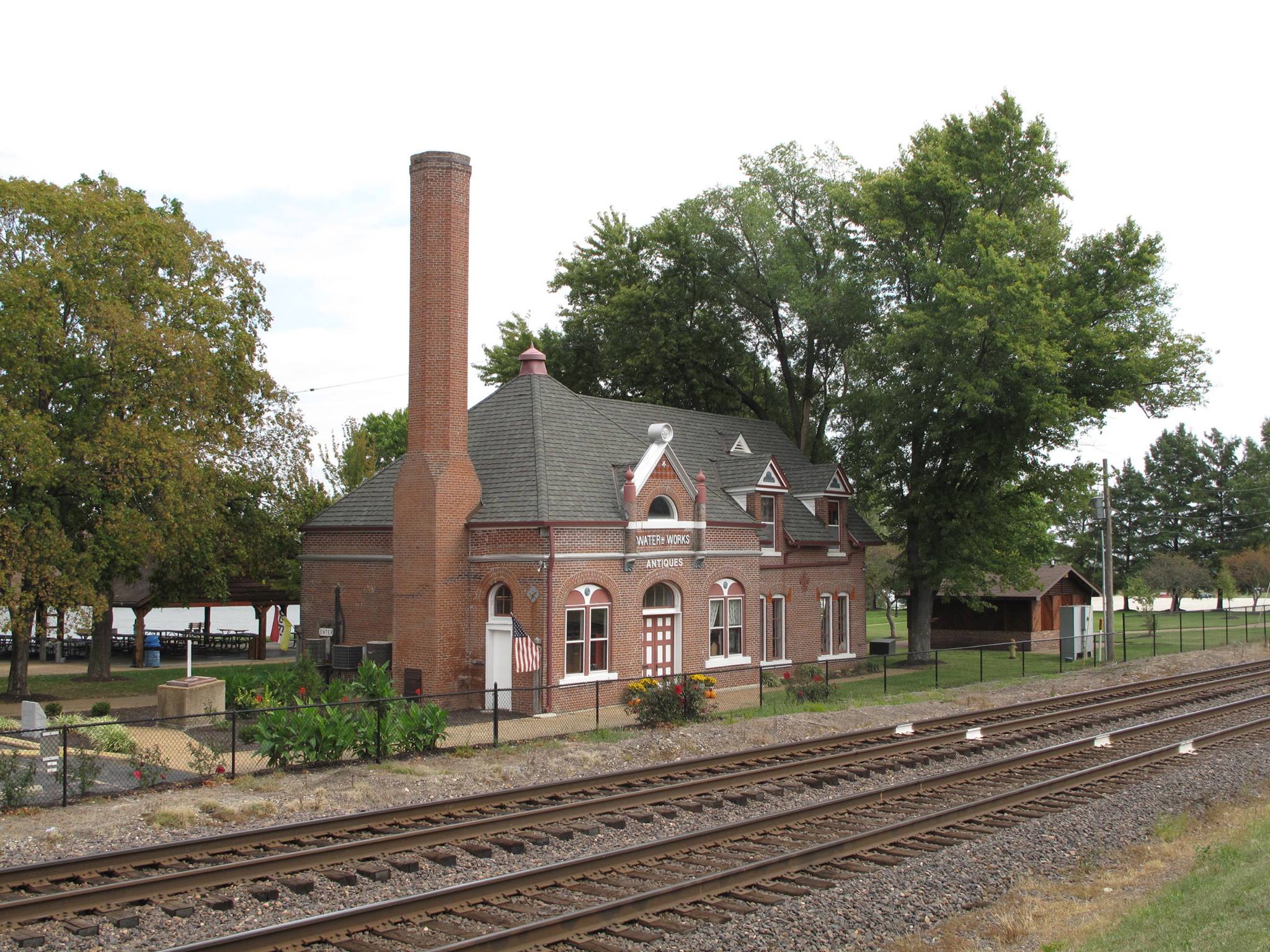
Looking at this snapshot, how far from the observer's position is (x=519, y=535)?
25500mm

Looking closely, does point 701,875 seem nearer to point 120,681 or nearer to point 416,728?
point 416,728

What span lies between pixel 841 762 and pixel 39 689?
76.4 feet

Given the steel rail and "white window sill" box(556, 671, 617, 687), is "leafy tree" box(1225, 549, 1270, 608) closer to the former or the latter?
the steel rail

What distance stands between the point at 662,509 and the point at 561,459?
312 cm

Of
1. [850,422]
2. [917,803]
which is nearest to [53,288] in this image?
[917,803]

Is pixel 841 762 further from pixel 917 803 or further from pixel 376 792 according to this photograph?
pixel 376 792

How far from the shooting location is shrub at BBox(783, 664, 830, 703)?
88.0ft

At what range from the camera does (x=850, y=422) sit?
41.7 meters

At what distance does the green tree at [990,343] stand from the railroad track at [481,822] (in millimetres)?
13716

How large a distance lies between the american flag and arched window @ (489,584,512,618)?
1.63 m

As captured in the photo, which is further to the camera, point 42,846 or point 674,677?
point 674,677

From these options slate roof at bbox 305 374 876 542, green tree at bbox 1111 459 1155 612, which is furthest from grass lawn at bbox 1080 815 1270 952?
green tree at bbox 1111 459 1155 612

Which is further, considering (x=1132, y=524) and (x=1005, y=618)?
(x=1132, y=524)

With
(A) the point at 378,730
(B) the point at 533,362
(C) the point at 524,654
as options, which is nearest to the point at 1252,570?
(B) the point at 533,362
